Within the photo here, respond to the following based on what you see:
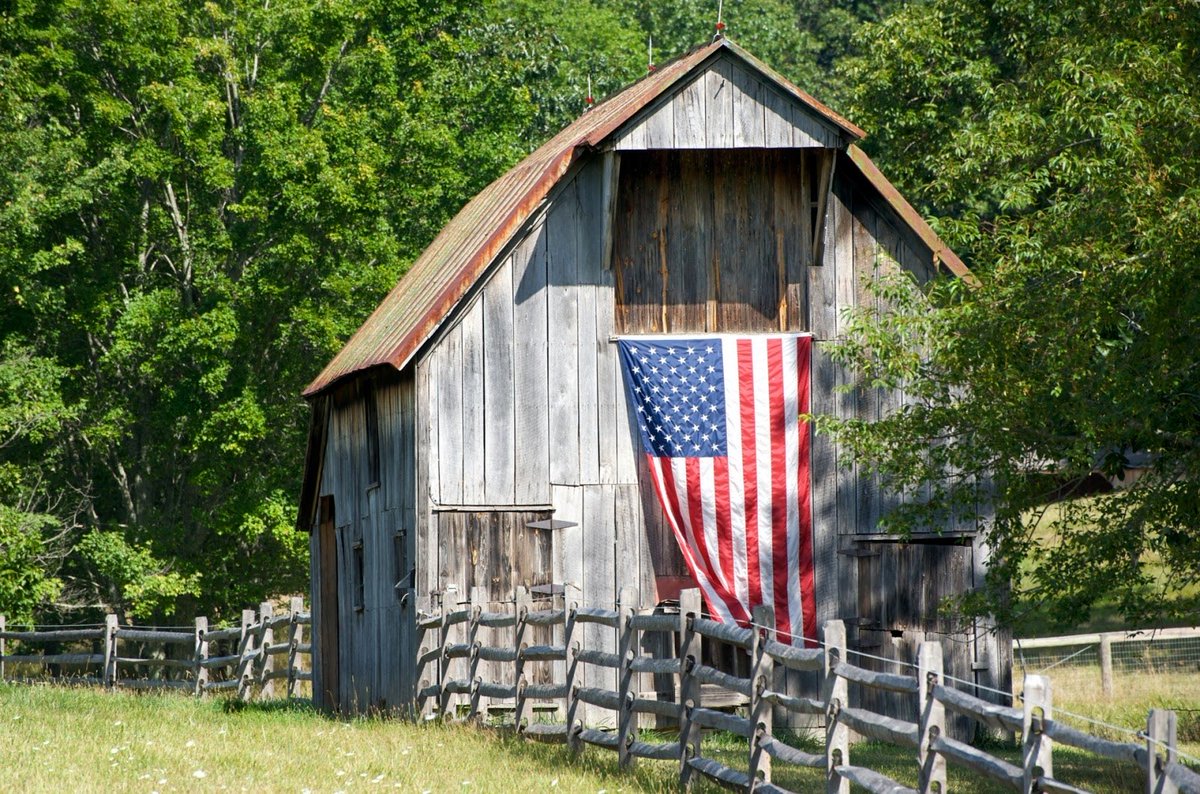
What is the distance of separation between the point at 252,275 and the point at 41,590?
712 centimetres

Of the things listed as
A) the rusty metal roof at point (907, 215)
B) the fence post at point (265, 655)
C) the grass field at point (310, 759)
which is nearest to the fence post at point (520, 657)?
the grass field at point (310, 759)

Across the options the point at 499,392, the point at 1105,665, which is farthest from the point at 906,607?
the point at 1105,665

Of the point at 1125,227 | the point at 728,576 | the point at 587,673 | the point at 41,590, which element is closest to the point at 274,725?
the point at 587,673

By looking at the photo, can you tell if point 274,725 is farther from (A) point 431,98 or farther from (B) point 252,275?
(A) point 431,98

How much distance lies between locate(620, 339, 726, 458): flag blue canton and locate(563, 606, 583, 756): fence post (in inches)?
166

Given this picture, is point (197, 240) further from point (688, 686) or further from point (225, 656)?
point (688, 686)

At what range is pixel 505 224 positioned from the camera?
18016mm

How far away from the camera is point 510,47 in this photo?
3988 cm

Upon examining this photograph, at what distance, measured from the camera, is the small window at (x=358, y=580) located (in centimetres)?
2111

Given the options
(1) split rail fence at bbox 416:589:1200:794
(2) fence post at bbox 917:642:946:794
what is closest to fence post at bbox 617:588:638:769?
(1) split rail fence at bbox 416:589:1200:794

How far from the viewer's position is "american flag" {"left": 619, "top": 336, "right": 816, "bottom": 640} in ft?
59.7

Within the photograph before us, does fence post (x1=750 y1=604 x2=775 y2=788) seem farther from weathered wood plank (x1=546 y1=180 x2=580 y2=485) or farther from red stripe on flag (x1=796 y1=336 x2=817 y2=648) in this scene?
red stripe on flag (x1=796 y1=336 x2=817 y2=648)

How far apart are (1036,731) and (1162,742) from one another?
983 mm

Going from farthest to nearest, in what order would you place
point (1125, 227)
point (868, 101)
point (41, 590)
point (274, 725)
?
point (41, 590) < point (868, 101) < point (274, 725) < point (1125, 227)
